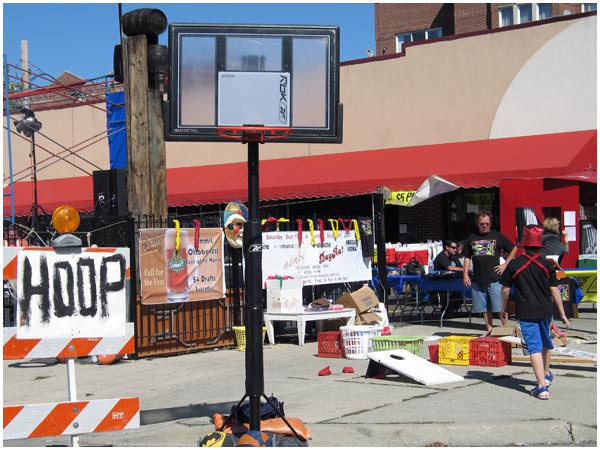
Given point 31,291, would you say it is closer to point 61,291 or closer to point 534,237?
point 61,291

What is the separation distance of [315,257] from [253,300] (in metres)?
7.20

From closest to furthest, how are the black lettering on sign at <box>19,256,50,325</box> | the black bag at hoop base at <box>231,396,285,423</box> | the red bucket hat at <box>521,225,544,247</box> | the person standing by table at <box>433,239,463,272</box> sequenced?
the black lettering on sign at <box>19,256,50,325</box>
the black bag at hoop base at <box>231,396,285,423</box>
the red bucket hat at <box>521,225,544,247</box>
the person standing by table at <box>433,239,463,272</box>

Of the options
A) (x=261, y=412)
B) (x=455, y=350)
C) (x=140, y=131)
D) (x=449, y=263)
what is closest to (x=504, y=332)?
(x=455, y=350)

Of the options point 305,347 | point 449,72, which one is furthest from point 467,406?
point 449,72

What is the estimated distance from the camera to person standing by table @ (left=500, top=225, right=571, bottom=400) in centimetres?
800

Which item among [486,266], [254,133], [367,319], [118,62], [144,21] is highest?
[144,21]

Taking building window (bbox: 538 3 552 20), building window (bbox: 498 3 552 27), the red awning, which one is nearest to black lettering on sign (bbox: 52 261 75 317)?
the red awning

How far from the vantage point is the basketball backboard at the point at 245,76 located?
6348mm

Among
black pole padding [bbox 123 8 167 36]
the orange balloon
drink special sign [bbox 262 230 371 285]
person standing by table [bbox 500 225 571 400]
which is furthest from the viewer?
drink special sign [bbox 262 230 371 285]

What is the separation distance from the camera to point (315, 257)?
13.6m

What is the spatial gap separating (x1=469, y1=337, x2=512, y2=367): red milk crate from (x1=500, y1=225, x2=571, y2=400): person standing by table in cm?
143

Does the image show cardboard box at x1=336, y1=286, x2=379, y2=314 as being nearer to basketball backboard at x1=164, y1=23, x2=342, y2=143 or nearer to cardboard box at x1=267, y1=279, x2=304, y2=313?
cardboard box at x1=267, y1=279, x2=304, y2=313

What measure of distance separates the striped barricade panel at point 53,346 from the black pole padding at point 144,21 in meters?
6.28

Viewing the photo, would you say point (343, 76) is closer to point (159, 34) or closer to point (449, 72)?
point (449, 72)
